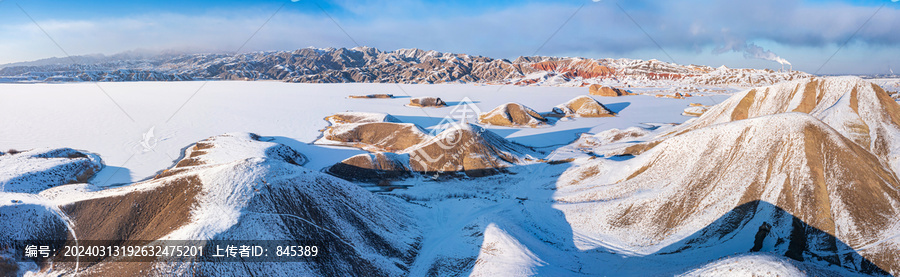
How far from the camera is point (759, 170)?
1505cm

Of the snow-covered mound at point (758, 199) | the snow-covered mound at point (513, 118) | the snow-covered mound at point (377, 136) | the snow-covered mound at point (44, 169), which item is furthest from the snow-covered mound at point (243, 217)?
the snow-covered mound at point (513, 118)

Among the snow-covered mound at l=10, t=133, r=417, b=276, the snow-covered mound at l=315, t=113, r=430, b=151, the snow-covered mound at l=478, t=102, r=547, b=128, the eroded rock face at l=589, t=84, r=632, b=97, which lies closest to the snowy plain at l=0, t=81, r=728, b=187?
the snow-covered mound at l=315, t=113, r=430, b=151

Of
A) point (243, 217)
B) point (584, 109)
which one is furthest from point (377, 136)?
point (584, 109)

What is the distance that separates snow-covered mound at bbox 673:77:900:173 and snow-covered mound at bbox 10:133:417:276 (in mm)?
22881

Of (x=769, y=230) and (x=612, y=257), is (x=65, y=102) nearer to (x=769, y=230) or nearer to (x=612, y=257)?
(x=612, y=257)

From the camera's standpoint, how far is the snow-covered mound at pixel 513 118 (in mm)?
47331

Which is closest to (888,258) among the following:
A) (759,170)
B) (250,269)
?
(759,170)

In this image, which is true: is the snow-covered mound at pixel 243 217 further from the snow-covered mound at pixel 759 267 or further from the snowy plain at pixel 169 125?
the snowy plain at pixel 169 125

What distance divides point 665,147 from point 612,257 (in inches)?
Result: 316

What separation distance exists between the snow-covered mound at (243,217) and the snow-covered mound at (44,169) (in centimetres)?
922

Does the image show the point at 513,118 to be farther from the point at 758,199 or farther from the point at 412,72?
the point at 412,72

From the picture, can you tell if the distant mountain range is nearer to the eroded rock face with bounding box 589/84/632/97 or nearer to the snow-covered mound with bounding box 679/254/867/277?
the eroded rock face with bounding box 589/84/632/97

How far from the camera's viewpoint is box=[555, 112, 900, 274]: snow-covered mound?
40.6ft

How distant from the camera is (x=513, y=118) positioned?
48.5 m
